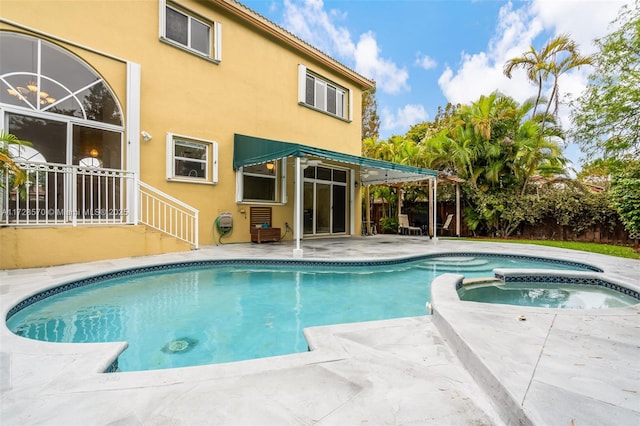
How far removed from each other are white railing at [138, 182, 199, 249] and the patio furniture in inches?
78.0

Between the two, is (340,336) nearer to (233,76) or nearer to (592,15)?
(233,76)

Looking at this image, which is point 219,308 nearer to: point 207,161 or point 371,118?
point 207,161

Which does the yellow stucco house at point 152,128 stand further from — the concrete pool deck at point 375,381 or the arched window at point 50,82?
the concrete pool deck at point 375,381

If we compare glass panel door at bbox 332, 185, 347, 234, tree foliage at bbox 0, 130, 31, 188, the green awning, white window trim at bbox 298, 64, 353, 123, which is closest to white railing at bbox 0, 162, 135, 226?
tree foliage at bbox 0, 130, 31, 188

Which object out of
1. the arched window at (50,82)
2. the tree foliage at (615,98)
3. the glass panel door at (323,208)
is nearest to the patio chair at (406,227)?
the glass panel door at (323,208)

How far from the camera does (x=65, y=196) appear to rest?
6285 mm

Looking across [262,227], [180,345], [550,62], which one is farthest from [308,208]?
[550,62]

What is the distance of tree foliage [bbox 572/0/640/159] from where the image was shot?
9898 mm

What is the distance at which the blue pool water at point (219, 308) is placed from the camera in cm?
324

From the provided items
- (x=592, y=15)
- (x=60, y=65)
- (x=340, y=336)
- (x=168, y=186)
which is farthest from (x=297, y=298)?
(x=592, y=15)

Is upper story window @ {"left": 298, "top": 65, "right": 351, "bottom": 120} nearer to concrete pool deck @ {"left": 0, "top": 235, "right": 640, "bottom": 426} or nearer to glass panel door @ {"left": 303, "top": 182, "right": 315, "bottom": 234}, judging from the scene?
glass panel door @ {"left": 303, "top": 182, "right": 315, "bottom": 234}

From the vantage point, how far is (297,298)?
16.7 ft

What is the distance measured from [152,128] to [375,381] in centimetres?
840

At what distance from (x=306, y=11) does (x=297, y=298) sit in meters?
17.4
